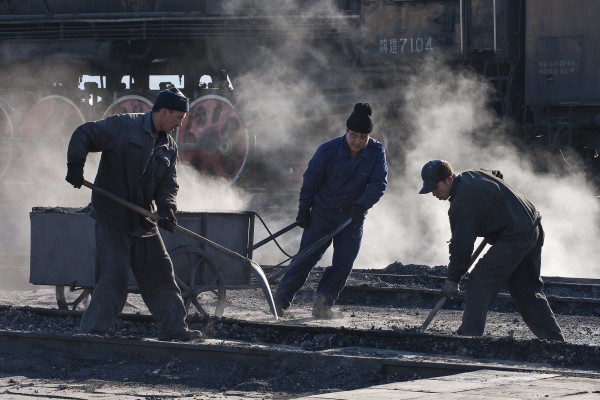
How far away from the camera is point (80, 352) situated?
7.10 meters

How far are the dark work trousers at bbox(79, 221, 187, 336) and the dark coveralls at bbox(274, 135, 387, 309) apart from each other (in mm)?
2019

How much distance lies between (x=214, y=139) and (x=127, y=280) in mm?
10331

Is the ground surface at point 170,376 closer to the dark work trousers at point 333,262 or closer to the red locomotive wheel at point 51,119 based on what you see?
the dark work trousers at point 333,262

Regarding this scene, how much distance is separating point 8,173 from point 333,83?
5747 mm

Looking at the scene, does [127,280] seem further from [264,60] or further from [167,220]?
[264,60]

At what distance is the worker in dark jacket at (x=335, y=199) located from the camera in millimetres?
9242

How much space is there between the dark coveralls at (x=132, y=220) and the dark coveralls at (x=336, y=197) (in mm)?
2052

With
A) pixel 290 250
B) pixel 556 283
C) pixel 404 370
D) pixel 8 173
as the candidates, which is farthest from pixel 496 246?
pixel 8 173

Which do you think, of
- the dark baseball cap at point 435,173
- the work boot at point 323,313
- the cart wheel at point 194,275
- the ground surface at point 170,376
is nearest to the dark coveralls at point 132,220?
the ground surface at point 170,376

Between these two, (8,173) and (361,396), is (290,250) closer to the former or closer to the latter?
(8,173)

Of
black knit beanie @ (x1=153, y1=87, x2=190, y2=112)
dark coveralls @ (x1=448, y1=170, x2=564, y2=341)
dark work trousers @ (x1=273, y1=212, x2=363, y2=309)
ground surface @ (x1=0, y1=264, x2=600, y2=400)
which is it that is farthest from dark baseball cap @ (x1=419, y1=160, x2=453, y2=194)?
dark work trousers @ (x1=273, y1=212, x2=363, y2=309)

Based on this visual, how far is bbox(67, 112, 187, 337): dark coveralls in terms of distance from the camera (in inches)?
281

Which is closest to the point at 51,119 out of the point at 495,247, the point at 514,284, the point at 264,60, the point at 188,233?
the point at 264,60

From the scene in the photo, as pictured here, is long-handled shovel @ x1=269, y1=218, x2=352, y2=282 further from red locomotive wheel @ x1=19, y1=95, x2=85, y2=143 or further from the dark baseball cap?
red locomotive wheel @ x1=19, y1=95, x2=85, y2=143
